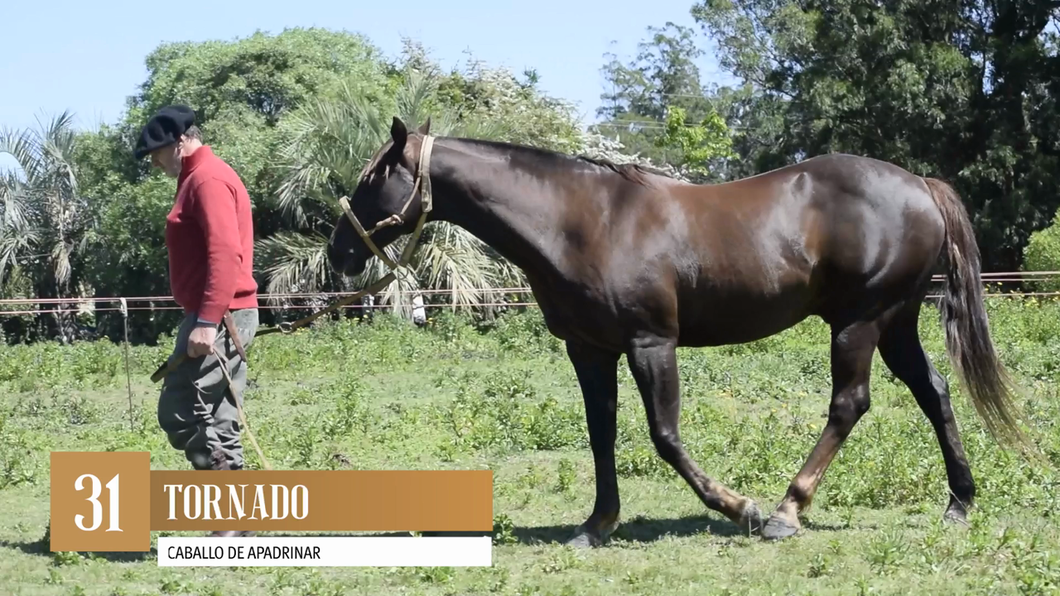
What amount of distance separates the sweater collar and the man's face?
0.04 meters

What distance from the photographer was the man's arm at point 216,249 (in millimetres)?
5574

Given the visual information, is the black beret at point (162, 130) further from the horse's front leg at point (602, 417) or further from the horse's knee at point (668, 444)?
the horse's knee at point (668, 444)

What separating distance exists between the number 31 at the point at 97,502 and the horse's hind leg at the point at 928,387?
157 inches

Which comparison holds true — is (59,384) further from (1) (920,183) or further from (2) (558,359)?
(1) (920,183)

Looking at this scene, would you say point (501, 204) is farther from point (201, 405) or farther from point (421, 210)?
point (201, 405)

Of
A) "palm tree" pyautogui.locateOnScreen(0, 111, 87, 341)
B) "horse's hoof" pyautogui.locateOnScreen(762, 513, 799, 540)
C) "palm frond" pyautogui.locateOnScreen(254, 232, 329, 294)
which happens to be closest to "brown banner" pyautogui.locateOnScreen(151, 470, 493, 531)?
"horse's hoof" pyautogui.locateOnScreen(762, 513, 799, 540)

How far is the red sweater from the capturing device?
5586mm

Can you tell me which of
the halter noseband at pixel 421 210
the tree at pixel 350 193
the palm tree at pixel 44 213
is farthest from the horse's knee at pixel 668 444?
the palm tree at pixel 44 213

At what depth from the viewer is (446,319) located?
17.6 meters

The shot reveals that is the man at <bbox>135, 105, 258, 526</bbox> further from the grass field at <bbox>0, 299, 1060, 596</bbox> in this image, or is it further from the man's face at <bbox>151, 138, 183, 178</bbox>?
the grass field at <bbox>0, 299, 1060, 596</bbox>

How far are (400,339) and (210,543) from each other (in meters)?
10.2

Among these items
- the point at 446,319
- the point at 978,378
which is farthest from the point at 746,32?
the point at 978,378

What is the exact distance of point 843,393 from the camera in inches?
253

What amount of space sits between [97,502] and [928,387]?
14.1 feet
